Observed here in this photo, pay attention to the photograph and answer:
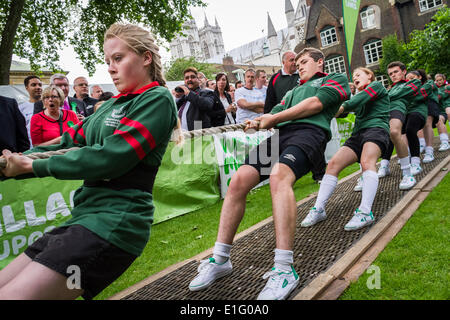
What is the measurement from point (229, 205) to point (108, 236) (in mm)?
1516

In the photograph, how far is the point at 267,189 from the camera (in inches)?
301

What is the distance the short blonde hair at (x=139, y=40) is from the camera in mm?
2033

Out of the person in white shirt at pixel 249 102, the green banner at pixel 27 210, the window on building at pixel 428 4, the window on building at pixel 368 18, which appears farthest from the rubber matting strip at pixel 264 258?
the window on building at pixel 368 18

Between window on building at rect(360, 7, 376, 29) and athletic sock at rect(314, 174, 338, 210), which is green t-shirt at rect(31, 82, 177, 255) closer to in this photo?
athletic sock at rect(314, 174, 338, 210)

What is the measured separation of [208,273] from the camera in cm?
303

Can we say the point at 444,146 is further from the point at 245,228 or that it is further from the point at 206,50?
the point at 206,50

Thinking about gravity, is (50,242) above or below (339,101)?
below

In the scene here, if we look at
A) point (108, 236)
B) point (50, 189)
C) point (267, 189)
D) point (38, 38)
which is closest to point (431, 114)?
point (267, 189)

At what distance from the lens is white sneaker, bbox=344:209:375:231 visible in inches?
158

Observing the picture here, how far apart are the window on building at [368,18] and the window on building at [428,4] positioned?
182 inches

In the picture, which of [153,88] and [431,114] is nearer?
[153,88]

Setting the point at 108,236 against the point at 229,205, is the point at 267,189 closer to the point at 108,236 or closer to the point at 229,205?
the point at 229,205

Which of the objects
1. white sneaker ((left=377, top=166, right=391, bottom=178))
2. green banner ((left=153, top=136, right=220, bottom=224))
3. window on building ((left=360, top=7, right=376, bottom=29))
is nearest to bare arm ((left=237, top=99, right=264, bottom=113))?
green banner ((left=153, top=136, right=220, bottom=224))

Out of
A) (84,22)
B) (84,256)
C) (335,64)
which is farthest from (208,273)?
(335,64)
